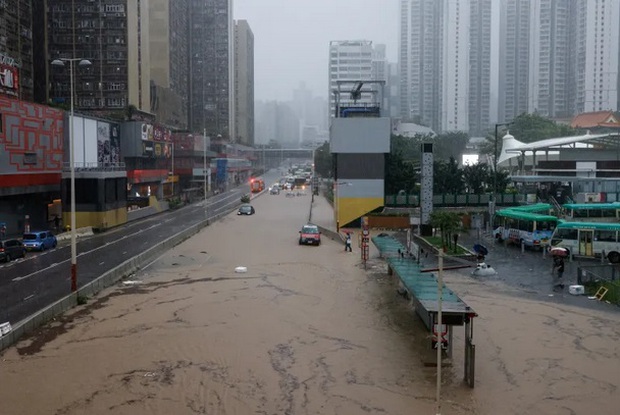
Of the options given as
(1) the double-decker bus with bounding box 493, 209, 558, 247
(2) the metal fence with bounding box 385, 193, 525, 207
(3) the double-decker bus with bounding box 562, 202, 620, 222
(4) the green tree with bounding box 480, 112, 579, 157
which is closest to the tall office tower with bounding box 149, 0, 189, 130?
(4) the green tree with bounding box 480, 112, 579, 157

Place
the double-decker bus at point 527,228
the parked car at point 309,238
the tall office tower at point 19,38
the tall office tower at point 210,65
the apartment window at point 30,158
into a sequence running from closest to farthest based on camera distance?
the double-decker bus at point 527,228
the parked car at point 309,238
the apartment window at point 30,158
the tall office tower at point 19,38
the tall office tower at point 210,65

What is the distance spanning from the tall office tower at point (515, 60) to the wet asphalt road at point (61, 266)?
144322 mm

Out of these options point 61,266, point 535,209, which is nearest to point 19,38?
point 61,266

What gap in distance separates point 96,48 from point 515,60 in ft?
432

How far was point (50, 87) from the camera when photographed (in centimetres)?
8094

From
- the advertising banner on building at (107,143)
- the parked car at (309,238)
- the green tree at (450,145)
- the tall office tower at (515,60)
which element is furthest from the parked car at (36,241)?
the tall office tower at (515,60)

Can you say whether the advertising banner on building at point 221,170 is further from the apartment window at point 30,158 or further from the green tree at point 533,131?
the apartment window at point 30,158

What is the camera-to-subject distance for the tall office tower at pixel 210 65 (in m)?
153

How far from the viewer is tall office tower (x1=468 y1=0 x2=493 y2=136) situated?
180 meters

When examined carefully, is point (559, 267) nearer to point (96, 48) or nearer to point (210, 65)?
point (96, 48)

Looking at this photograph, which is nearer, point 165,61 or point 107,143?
point 107,143

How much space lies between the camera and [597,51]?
144 metres

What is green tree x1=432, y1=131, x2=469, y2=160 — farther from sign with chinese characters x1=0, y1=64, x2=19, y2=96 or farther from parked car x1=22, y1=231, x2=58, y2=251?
parked car x1=22, y1=231, x2=58, y2=251

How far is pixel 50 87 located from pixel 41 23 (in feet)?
24.5
